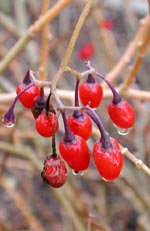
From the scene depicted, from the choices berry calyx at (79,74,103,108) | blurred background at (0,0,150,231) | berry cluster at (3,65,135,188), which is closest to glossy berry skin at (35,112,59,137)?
berry cluster at (3,65,135,188)

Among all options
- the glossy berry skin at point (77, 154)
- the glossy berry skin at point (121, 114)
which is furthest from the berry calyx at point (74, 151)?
the glossy berry skin at point (121, 114)

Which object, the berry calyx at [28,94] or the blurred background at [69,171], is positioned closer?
the berry calyx at [28,94]

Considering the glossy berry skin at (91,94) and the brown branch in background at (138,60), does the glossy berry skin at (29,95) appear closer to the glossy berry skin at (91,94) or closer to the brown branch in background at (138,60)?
the glossy berry skin at (91,94)

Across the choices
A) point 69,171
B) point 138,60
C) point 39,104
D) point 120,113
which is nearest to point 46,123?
point 39,104

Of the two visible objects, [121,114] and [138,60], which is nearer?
[121,114]

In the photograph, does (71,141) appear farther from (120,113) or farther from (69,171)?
(69,171)

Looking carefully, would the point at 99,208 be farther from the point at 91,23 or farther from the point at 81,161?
the point at 81,161
